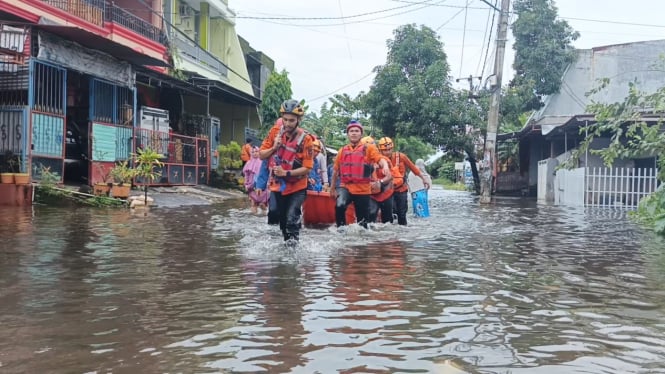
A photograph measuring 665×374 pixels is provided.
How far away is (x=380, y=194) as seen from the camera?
9.29 m

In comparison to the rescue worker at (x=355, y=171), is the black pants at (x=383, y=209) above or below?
below

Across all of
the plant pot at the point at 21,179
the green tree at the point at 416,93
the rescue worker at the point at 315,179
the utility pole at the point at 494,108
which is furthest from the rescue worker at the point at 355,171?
the green tree at the point at 416,93

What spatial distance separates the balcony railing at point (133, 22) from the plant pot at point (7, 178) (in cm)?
742

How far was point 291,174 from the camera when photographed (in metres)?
6.55

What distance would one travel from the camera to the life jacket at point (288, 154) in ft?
21.8

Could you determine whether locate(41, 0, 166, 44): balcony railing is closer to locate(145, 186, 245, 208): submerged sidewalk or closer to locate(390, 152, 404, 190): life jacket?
locate(145, 186, 245, 208): submerged sidewalk

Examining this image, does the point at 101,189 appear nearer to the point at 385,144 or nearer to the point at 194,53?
the point at 385,144

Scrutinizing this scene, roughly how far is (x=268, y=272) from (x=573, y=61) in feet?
84.0

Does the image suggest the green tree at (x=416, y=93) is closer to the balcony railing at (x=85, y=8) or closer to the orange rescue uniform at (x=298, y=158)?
the balcony railing at (x=85, y=8)

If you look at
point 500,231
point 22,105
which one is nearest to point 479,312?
point 500,231

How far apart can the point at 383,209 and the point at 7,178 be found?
7.84m

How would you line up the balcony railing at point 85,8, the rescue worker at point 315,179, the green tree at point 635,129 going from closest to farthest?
1. the green tree at point 635,129
2. the rescue worker at point 315,179
3. the balcony railing at point 85,8

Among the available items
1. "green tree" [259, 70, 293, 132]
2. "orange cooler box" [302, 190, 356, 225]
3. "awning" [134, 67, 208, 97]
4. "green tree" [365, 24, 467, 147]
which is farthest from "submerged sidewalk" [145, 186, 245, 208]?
"green tree" [259, 70, 293, 132]

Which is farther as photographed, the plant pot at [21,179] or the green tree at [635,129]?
the plant pot at [21,179]
